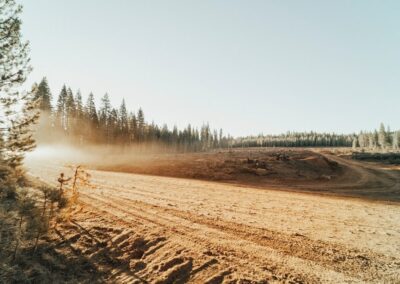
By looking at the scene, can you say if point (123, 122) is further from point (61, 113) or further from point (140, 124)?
point (61, 113)

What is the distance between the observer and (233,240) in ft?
25.4

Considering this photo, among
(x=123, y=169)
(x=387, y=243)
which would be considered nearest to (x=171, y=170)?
(x=123, y=169)

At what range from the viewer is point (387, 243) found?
7449mm

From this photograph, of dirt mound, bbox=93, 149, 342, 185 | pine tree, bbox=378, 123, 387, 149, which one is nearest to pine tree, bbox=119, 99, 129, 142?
dirt mound, bbox=93, 149, 342, 185

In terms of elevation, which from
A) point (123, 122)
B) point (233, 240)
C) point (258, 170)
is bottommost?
point (233, 240)

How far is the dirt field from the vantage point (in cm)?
605

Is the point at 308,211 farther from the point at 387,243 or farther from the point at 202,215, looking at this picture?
A: the point at 202,215

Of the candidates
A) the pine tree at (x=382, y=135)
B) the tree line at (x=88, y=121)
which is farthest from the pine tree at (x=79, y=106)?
the pine tree at (x=382, y=135)

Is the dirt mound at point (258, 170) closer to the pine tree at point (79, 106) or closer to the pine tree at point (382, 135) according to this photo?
the pine tree at point (79, 106)

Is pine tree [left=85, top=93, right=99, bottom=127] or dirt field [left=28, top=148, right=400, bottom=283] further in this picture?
pine tree [left=85, top=93, right=99, bottom=127]

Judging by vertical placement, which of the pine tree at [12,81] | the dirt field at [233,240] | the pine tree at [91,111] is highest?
the pine tree at [91,111]

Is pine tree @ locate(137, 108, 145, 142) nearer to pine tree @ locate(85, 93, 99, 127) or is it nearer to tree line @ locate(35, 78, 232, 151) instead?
tree line @ locate(35, 78, 232, 151)

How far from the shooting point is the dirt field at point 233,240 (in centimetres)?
605

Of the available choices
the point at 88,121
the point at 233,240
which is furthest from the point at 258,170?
the point at 88,121
